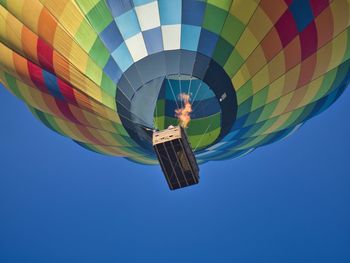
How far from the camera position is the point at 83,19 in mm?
9914

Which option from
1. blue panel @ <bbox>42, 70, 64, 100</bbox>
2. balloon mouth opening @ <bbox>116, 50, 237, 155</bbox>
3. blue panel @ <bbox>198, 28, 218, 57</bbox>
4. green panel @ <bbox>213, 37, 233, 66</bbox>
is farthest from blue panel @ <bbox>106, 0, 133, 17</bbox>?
blue panel @ <bbox>42, 70, 64, 100</bbox>

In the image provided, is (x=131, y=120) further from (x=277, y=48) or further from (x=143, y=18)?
(x=277, y=48)

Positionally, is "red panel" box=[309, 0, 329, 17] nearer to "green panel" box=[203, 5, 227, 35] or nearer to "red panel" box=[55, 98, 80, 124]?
"green panel" box=[203, 5, 227, 35]

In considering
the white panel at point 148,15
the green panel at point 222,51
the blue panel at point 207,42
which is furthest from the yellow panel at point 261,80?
the white panel at point 148,15

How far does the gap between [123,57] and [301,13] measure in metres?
2.86

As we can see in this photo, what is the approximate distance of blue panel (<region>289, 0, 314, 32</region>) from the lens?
9664 mm

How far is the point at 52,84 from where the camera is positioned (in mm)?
11266

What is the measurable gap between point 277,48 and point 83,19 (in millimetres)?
3088

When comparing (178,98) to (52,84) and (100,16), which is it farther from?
(100,16)

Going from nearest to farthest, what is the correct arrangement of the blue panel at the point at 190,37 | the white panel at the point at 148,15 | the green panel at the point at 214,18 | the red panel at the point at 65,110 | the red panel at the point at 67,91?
the green panel at the point at 214,18
the white panel at the point at 148,15
the blue panel at the point at 190,37
the red panel at the point at 67,91
the red panel at the point at 65,110

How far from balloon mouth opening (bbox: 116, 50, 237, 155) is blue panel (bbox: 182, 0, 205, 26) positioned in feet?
1.70

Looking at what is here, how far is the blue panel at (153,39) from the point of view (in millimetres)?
10047

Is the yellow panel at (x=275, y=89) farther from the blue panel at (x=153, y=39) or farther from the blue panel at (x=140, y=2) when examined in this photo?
the blue panel at (x=140, y=2)

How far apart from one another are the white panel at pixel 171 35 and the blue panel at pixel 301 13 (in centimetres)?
180
